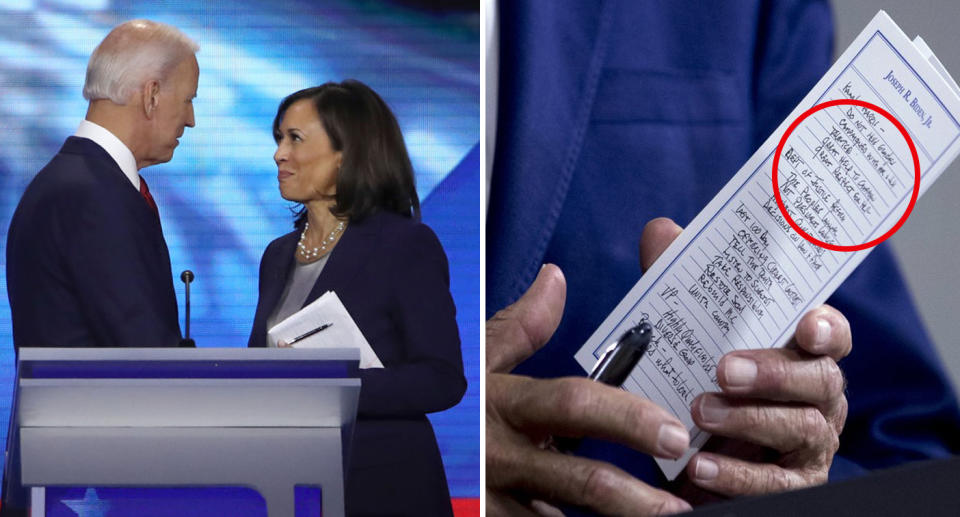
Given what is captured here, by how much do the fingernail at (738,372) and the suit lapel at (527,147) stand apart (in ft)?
0.79

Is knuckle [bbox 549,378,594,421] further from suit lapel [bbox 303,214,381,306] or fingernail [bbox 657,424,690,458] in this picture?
suit lapel [bbox 303,214,381,306]

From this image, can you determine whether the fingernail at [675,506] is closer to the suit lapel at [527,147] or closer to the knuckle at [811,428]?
the knuckle at [811,428]

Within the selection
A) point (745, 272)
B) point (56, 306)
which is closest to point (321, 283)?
point (56, 306)

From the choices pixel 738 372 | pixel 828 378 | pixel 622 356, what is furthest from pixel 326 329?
pixel 828 378

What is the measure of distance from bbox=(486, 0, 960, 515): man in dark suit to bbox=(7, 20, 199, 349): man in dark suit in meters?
0.32

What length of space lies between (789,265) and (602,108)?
312 millimetres

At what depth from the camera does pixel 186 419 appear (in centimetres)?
79

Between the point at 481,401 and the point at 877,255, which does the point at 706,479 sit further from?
the point at 877,255

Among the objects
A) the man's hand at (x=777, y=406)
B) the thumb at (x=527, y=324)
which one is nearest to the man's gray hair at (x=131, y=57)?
the thumb at (x=527, y=324)

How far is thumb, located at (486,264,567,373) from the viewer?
954 millimetres

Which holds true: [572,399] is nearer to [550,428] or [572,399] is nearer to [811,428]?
[550,428]

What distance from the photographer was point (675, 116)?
117 cm

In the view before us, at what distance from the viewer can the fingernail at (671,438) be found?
84cm

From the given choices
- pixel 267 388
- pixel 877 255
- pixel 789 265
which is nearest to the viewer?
pixel 267 388
